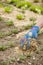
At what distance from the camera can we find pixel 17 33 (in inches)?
187

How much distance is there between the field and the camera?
369 centimetres

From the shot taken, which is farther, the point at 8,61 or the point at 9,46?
the point at 9,46

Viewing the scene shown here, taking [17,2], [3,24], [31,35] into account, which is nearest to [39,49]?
[31,35]

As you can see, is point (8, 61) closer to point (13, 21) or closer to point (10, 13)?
point (13, 21)

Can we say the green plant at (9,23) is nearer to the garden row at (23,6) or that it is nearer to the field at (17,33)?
the field at (17,33)

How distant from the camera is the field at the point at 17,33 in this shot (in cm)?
369

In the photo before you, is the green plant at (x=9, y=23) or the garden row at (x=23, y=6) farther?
the garden row at (x=23, y=6)

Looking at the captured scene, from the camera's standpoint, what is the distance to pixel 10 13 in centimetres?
602

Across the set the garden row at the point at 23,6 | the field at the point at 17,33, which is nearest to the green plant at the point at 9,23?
the field at the point at 17,33

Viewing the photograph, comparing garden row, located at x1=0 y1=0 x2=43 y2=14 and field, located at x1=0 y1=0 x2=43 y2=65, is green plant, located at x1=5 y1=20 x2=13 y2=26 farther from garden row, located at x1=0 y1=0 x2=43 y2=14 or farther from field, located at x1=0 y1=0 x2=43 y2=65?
garden row, located at x1=0 y1=0 x2=43 y2=14

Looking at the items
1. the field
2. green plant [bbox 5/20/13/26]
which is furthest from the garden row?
green plant [bbox 5/20/13/26]

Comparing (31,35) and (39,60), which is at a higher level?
(31,35)

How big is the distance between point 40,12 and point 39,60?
295 centimetres

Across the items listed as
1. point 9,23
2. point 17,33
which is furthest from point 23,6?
point 17,33
